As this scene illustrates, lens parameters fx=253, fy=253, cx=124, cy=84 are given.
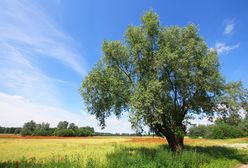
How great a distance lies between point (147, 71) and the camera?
26.2 m

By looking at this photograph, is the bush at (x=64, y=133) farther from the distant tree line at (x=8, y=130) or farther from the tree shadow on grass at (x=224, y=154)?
the tree shadow on grass at (x=224, y=154)

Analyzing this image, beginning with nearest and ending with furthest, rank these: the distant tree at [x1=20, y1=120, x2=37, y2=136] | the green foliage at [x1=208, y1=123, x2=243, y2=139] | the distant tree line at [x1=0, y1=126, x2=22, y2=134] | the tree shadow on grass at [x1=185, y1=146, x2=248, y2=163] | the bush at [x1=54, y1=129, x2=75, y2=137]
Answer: the tree shadow on grass at [x1=185, y1=146, x2=248, y2=163], the green foliage at [x1=208, y1=123, x2=243, y2=139], the bush at [x1=54, y1=129, x2=75, y2=137], the distant tree at [x1=20, y1=120, x2=37, y2=136], the distant tree line at [x1=0, y1=126, x2=22, y2=134]

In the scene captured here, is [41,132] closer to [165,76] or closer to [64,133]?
[64,133]

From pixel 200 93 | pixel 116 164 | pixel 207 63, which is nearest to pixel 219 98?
pixel 200 93

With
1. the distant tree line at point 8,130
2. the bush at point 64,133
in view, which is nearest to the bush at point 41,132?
the bush at point 64,133

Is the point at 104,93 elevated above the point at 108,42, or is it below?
below

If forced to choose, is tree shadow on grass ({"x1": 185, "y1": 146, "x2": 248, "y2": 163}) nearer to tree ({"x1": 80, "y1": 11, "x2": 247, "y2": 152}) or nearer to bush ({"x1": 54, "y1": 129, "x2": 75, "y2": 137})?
tree ({"x1": 80, "y1": 11, "x2": 247, "y2": 152})

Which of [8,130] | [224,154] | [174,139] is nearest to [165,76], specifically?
[174,139]

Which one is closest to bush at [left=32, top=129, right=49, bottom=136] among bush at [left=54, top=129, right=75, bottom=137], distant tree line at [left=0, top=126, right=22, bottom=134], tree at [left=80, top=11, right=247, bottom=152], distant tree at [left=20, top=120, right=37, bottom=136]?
distant tree at [left=20, top=120, right=37, bottom=136]

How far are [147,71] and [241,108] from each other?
10873 millimetres

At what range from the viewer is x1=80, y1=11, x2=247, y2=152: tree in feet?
82.5

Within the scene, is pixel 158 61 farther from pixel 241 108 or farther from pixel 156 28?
pixel 241 108

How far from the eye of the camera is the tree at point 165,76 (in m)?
25.2

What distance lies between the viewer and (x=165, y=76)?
25766 mm
